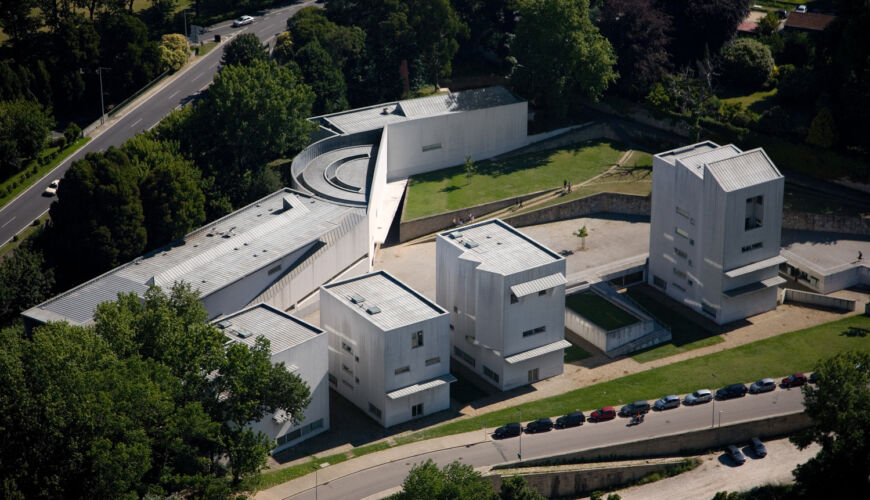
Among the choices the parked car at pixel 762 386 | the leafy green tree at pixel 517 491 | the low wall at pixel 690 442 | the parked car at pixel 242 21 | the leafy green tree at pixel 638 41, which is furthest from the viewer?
the parked car at pixel 242 21

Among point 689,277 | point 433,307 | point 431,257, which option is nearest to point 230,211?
point 431,257

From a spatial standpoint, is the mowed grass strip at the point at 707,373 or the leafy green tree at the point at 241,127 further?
the leafy green tree at the point at 241,127

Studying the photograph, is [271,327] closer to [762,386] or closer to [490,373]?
[490,373]

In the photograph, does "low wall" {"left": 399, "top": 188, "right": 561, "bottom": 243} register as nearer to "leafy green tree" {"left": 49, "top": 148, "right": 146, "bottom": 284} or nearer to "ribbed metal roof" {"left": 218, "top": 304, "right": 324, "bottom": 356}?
"ribbed metal roof" {"left": 218, "top": 304, "right": 324, "bottom": 356}

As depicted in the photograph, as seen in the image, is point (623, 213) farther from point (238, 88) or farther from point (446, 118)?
point (238, 88)

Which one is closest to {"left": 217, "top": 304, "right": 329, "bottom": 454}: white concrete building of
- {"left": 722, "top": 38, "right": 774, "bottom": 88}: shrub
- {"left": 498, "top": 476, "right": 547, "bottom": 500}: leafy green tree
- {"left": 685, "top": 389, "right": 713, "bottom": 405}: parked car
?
{"left": 498, "top": 476, "right": 547, "bottom": 500}: leafy green tree

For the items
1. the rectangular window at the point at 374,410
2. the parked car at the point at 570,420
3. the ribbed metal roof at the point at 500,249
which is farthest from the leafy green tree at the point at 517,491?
the ribbed metal roof at the point at 500,249

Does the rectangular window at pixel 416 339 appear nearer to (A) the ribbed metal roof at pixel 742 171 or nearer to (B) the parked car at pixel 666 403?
(B) the parked car at pixel 666 403
